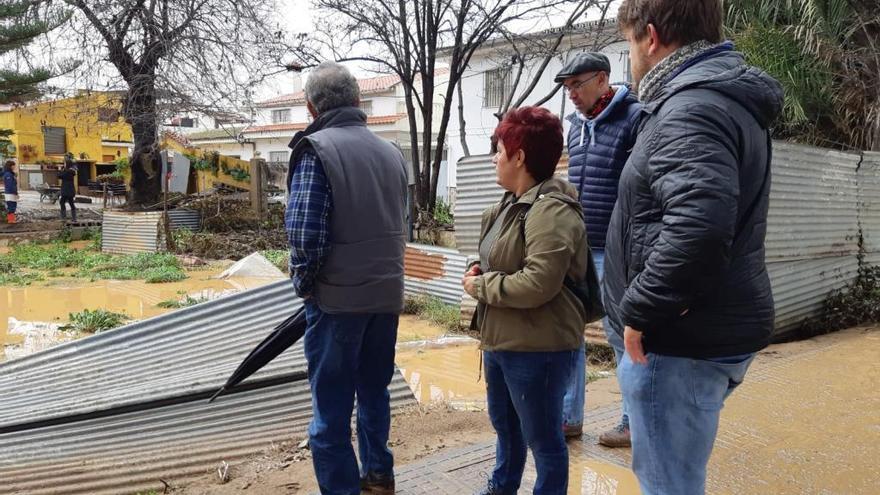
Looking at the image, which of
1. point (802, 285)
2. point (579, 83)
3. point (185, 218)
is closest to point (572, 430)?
point (579, 83)

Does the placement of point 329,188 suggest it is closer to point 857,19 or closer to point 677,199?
point 677,199

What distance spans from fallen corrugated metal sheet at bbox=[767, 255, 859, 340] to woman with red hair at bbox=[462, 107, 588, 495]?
3.80 meters

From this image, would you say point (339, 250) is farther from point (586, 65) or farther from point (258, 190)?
point (258, 190)

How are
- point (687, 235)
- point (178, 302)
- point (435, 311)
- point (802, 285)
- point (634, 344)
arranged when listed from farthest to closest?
point (178, 302) < point (435, 311) < point (802, 285) < point (634, 344) < point (687, 235)

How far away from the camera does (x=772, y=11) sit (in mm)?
8688

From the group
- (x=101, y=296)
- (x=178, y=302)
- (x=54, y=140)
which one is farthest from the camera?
(x=54, y=140)

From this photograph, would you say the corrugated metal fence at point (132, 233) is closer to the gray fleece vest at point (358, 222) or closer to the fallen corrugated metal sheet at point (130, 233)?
the fallen corrugated metal sheet at point (130, 233)

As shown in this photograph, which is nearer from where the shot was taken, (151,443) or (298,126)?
(151,443)

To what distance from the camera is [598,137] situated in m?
3.06

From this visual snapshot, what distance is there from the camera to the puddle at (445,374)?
491 cm

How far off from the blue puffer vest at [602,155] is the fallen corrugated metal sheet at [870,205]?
4511mm

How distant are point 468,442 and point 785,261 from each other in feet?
11.8

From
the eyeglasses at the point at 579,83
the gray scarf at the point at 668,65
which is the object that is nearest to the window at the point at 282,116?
the eyeglasses at the point at 579,83

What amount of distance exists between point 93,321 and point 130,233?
6323 millimetres
